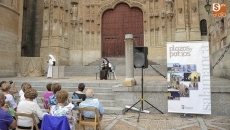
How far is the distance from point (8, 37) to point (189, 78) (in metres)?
12.8

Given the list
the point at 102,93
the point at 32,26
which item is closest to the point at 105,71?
the point at 102,93

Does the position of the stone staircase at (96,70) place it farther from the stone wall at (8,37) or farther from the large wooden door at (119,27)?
the stone wall at (8,37)

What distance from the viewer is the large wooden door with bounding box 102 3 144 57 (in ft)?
60.5

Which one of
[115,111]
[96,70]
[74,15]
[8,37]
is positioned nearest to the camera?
[115,111]

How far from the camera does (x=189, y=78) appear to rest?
5867 millimetres

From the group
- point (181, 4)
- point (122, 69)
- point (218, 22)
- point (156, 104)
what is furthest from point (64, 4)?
point (156, 104)

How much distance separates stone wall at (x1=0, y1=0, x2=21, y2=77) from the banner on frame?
11555mm

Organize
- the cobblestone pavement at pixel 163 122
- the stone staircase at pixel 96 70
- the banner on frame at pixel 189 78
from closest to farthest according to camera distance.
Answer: the cobblestone pavement at pixel 163 122
the banner on frame at pixel 189 78
the stone staircase at pixel 96 70

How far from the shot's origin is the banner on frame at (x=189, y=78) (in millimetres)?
5746

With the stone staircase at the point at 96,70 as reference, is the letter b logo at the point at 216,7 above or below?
above

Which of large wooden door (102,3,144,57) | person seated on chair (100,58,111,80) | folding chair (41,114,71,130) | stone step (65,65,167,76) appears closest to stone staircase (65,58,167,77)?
stone step (65,65,167,76)

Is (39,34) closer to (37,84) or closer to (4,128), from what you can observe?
(37,84)

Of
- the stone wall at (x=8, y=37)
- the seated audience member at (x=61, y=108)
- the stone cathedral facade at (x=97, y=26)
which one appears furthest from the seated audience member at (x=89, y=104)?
the stone cathedral facade at (x=97, y=26)

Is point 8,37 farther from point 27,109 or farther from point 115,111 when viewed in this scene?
point 27,109
